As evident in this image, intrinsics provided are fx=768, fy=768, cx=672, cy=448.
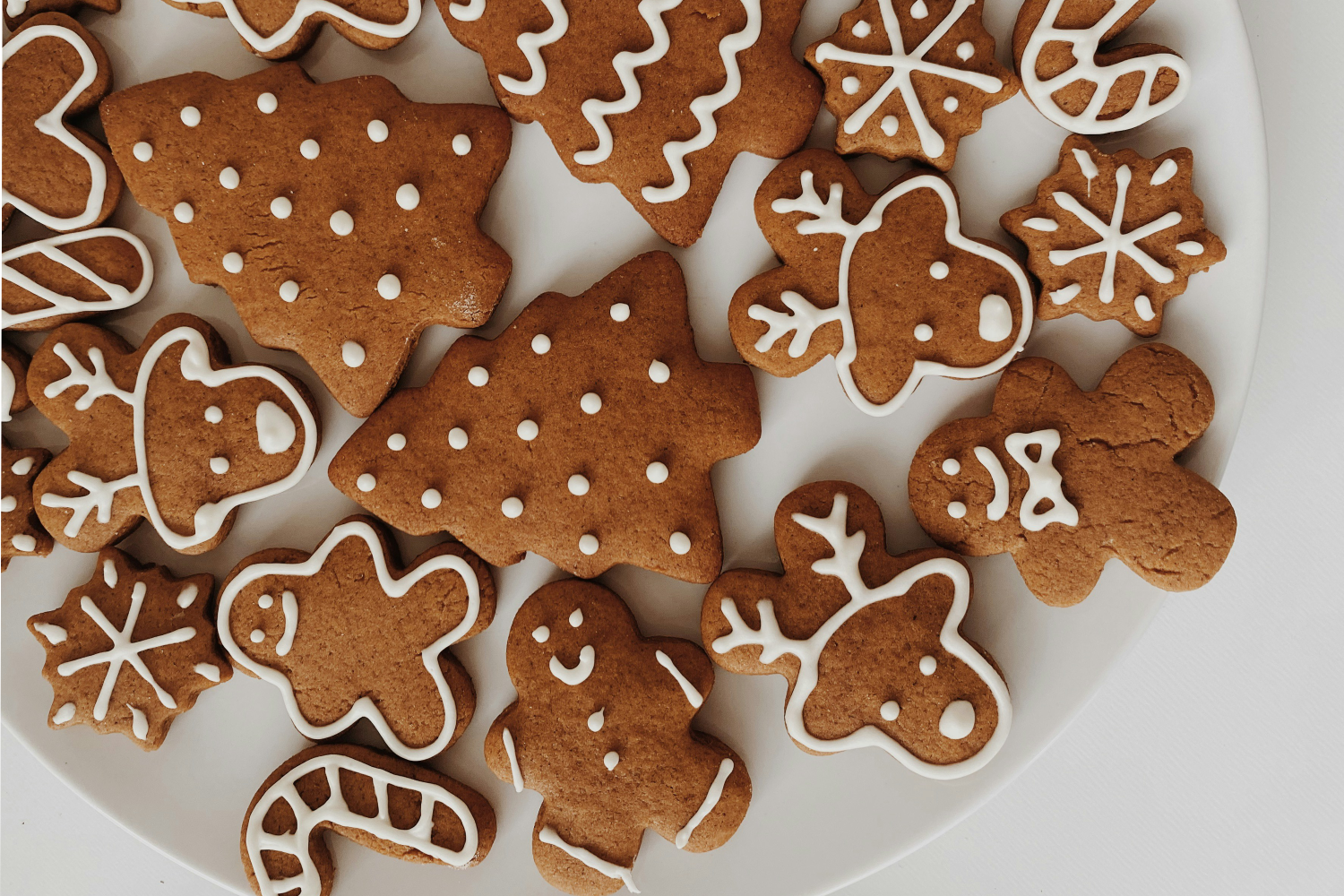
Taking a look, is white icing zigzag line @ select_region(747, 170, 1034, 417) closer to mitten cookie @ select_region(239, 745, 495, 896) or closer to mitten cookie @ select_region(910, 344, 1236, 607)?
mitten cookie @ select_region(910, 344, 1236, 607)

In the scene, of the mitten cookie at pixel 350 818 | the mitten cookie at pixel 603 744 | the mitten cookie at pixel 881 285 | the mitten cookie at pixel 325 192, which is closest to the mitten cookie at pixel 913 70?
the mitten cookie at pixel 881 285

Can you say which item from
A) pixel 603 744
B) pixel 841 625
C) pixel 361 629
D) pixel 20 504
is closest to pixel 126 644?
pixel 20 504

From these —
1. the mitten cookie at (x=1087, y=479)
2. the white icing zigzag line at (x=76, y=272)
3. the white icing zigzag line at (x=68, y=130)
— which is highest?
the mitten cookie at (x=1087, y=479)

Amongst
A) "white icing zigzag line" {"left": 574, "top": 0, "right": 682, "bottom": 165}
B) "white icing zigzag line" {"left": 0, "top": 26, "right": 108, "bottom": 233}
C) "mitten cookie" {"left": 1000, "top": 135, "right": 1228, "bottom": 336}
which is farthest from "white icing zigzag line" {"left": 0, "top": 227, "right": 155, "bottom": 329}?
"mitten cookie" {"left": 1000, "top": 135, "right": 1228, "bottom": 336}

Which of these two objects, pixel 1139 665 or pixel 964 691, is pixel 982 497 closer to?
pixel 964 691

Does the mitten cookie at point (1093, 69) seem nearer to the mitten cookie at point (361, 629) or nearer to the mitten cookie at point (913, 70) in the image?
the mitten cookie at point (913, 70)

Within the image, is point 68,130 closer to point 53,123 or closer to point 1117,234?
point 53,123

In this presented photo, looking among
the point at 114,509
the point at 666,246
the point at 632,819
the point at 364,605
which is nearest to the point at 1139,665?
the point at 632,819

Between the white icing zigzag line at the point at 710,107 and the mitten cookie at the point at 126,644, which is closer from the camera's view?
the white icing zigzag line at the point at 710,107
